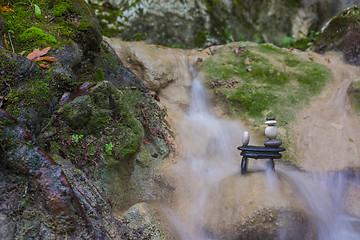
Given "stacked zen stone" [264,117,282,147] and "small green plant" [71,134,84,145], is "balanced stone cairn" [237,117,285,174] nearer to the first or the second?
"stacked zen stone" [264,117,282,147]

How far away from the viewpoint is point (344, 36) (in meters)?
A: 8.21

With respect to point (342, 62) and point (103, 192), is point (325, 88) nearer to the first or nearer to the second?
point (342, 62)

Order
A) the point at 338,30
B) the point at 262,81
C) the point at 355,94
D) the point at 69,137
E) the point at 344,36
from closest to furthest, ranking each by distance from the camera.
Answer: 1. the point at 69,137
2. the point at 355,94
3. the point at 262,81
4. the point at 344,36
5. the point at 338,30

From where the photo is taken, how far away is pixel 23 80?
9.70ft

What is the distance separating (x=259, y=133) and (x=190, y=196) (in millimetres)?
2418

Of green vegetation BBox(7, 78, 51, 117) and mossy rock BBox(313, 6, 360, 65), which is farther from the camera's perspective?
mossy rock BBox(313, 6, 360, 65)

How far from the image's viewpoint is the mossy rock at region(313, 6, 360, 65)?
25.5 feet

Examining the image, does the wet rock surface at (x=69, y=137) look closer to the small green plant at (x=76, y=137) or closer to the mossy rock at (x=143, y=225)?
the small green plant at (x=76, y=137)

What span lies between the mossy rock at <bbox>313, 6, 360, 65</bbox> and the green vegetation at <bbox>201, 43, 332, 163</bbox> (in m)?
1.57

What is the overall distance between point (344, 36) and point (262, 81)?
392 cm

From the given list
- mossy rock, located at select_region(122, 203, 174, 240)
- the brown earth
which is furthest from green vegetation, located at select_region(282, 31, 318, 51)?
mossy rock, located at select_region(122, 203, 174, 240)

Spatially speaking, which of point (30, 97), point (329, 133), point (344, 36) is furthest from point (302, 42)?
point (30, 97)

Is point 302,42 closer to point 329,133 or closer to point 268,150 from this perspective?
point 329,133

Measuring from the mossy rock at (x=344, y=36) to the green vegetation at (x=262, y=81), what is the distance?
1.57 meters
